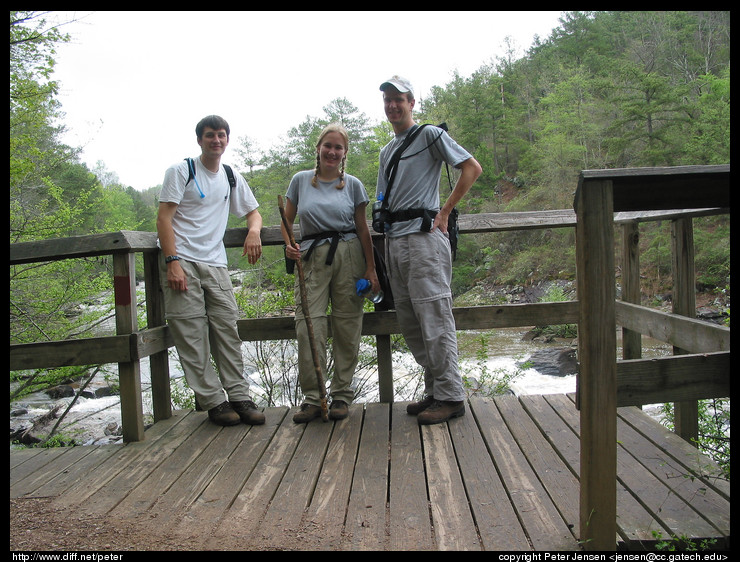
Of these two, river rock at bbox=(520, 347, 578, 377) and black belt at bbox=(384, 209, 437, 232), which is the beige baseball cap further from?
river rock at bbox=(520, 347, 578, 377)

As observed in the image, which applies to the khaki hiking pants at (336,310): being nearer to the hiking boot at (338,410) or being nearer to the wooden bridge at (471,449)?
the hiking boot at (338,410)

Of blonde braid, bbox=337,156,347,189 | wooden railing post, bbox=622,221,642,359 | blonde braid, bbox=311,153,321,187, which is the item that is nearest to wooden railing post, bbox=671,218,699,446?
wooden railing post, bbox=622,221,642,359

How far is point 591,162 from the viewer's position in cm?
3512

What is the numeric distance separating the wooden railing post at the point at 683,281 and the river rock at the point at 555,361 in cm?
804

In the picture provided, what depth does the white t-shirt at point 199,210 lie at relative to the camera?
3410mm

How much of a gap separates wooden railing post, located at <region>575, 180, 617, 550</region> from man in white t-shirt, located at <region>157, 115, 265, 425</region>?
2.10 m

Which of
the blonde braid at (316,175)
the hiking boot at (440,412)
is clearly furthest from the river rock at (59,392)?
the hiking boot at (440,412)

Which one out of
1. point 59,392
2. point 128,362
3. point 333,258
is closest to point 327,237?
point 333,258

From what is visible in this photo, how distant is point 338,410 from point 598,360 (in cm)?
200

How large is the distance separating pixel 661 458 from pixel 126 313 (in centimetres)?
303

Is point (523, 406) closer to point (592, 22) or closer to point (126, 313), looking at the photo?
point (126, 313)

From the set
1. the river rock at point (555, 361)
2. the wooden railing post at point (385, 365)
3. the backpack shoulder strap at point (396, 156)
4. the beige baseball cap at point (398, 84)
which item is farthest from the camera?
the river rock at point (555, 361)
